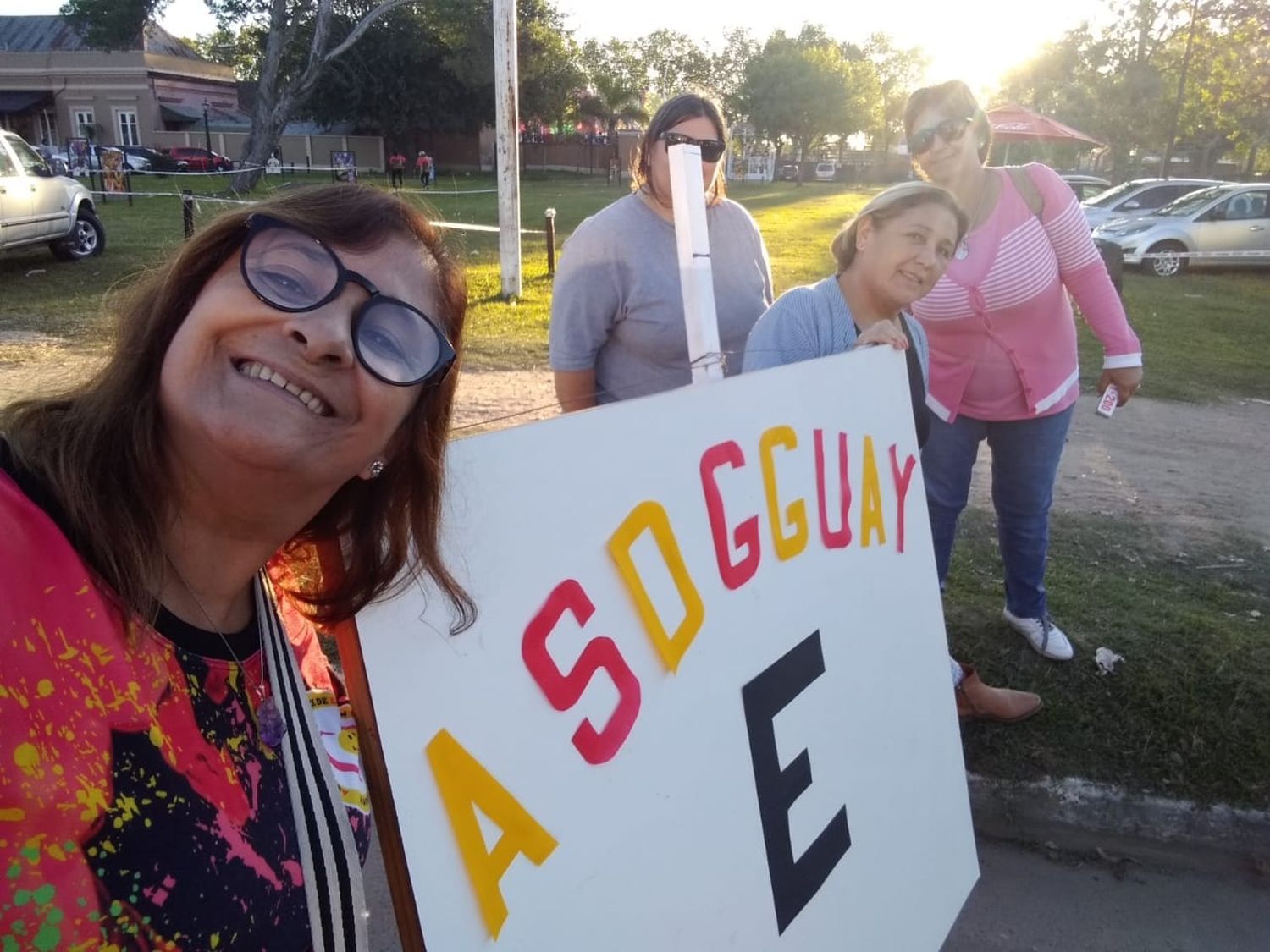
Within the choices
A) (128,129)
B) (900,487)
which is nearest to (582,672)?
(900,487)

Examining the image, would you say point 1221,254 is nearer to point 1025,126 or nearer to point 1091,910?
point 1025,126

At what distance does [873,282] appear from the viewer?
2.06 m

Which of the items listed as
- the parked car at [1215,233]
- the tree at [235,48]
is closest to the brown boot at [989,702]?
the parked car at [1215,233]

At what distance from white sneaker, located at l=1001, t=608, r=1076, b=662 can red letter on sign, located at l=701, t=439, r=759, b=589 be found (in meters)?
Result: 2.18

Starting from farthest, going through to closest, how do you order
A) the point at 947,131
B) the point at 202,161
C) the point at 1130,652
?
the point at 202,161 → the point at 1130,652 → the point at 947,131

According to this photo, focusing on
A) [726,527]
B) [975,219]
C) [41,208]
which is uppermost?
[41,208]

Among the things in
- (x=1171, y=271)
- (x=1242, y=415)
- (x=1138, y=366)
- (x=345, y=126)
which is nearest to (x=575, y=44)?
(x=345, y=126)

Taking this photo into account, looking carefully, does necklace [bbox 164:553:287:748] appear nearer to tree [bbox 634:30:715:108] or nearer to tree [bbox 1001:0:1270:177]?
tree [bbox 1001:0:1270:177]

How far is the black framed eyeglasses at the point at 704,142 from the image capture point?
2.36m

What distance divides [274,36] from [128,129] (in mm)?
20236

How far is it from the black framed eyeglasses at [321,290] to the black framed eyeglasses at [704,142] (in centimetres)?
152

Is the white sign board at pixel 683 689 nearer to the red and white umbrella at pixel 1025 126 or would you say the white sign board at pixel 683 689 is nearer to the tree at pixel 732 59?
the red and white umbrella at pixel 1025 126

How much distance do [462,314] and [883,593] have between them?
95 centimetres

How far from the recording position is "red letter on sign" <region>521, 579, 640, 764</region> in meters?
1.05
